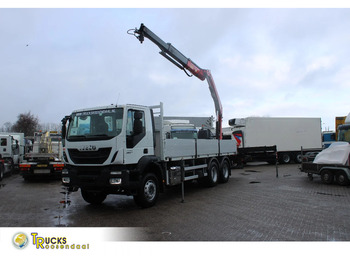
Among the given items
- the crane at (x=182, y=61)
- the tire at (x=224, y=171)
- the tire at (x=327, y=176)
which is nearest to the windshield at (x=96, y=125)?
the crane at (x=182, y=61)

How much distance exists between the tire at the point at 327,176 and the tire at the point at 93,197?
345 inches

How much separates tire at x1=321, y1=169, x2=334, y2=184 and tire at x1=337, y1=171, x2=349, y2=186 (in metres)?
0.27

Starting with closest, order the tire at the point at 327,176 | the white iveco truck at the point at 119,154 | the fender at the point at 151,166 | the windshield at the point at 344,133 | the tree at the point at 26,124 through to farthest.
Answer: the white iveco truck at the point at 119,154
the fender at the point at 151,166
the tire at the point at 327,176
the windshield at the point at 344,133
the tree at the point at 26,124

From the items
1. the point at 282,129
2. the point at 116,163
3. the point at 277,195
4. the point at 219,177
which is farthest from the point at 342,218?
the point at 282,129

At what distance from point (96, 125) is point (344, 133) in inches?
462

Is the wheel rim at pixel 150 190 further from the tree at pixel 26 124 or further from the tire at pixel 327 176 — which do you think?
the tree at pixel 26 124

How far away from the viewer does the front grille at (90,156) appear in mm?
6781

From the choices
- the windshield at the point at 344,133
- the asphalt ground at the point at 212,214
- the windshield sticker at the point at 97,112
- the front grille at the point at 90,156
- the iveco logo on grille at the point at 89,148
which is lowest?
the asphalt ground at the point at 212,214

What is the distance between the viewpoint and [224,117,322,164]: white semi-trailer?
19.3 meters

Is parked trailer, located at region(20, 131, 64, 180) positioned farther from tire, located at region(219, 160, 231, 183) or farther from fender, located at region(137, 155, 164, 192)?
tire, located at region(219, 160, 231, 183)

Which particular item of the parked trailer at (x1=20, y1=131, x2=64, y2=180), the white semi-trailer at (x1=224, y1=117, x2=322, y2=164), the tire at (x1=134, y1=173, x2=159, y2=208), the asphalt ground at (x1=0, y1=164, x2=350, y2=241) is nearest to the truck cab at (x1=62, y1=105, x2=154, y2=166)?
the tire at (x1=134, y1=173, x2=159, y2=208)

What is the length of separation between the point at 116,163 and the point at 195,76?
8307 millimetres

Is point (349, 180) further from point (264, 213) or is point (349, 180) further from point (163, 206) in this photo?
point (163, 206)

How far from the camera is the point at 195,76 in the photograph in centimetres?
1377
